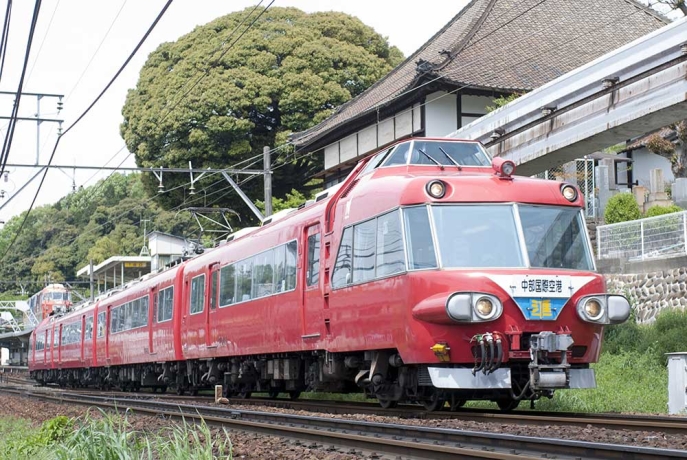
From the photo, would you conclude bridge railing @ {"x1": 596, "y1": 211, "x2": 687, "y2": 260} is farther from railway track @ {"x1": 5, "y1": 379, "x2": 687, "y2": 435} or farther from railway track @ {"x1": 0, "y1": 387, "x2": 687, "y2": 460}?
railway track @ {"x1": 0, "y1": 387, "x2": 687, "y2": 460}

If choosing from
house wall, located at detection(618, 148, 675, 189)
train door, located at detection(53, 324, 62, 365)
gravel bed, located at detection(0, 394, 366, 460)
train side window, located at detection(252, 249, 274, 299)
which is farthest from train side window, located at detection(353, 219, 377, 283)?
train door, located at detection(53, 324, 62, 365)

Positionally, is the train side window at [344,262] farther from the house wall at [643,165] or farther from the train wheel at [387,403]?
the house wall at [643,165]

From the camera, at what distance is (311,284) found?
546 inches

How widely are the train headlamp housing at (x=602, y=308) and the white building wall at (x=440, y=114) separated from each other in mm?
16036

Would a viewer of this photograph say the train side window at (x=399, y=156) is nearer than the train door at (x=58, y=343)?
Yes

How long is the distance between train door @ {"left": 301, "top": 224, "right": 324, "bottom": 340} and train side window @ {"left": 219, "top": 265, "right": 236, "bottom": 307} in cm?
378

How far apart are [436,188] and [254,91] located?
33157mm

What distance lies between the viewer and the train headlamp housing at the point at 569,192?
11977mm

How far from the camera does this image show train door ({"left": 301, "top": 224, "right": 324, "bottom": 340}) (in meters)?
13.6

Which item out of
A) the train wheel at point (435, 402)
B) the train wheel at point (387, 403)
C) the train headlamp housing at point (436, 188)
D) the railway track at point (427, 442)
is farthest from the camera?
the train wheel at point (387, 403)

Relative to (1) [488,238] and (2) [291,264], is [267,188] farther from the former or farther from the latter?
(1) [488,238]

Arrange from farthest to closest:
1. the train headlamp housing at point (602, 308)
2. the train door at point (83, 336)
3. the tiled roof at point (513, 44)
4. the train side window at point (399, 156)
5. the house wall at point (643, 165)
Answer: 1. the train door at point (83, 336)
2. the house wall at point (643, 165)
3. the tiled roof at point (513, 44)
4. the train side window at point (399, 156)
5. the train headlamp housing at point (602, 308)

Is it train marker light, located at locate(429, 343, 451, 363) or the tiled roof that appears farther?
the tiled roof

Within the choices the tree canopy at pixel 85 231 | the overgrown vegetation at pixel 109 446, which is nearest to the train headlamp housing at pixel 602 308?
the overgrown vegetation at pixel 109 446
